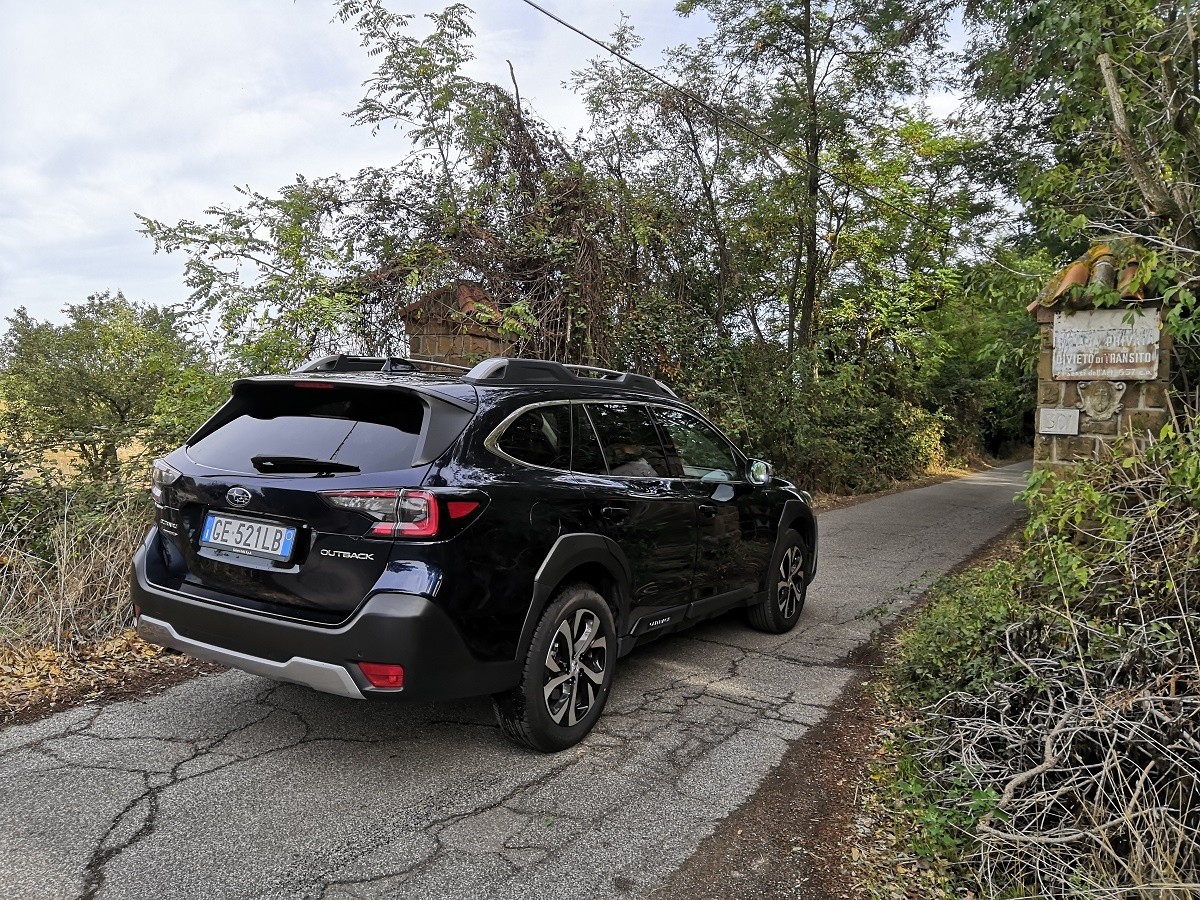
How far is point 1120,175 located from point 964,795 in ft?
17.1

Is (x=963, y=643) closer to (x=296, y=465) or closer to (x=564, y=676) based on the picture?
(x=564, y=676)

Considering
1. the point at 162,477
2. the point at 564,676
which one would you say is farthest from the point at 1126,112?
the point at 162,477

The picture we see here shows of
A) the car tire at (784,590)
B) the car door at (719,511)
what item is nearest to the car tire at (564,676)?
the car door at (719,511)

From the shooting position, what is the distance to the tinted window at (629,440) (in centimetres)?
399

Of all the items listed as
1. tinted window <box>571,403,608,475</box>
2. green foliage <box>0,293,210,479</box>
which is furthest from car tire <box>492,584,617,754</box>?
Answer: green foliage <box>0,293,210,479</box>

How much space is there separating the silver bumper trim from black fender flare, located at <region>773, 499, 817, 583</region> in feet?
10.6

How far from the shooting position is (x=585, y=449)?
3816 mm

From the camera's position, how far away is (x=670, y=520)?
4.19 meters

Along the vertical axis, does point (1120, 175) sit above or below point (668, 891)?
above

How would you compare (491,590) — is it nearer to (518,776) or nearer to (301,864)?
(518,776)

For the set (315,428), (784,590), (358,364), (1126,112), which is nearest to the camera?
(315,428)

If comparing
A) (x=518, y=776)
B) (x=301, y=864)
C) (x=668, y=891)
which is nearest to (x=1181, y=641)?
(x=668, y=891)

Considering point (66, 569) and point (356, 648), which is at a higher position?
point (356, 648)

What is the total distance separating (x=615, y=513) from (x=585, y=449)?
0.34 metres
